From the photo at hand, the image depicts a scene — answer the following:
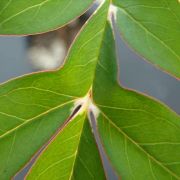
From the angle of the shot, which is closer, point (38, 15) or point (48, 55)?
point (38, 15)

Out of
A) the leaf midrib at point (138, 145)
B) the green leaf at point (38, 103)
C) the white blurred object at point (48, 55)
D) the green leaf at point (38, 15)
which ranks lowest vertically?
the leaf midrib at point (138, 145)

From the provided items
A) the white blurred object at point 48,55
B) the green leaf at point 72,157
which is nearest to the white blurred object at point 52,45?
the white blurred object at point 48,55

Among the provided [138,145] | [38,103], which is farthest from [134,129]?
[38,103]

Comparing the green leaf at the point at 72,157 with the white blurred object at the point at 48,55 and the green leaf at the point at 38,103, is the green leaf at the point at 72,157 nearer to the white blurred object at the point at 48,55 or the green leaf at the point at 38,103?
the green leaf at the point at 38,103

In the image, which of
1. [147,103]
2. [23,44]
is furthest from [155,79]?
[23,44]

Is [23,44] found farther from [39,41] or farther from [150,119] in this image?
[150,119]

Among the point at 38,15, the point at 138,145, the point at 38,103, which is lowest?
the point at 138,145

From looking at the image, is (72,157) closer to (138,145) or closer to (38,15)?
(138,145)
